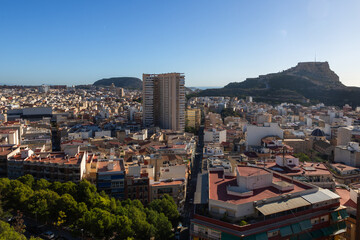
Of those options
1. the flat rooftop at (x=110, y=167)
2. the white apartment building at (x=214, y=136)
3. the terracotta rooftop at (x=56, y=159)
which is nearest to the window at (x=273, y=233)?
the flat rooftop at (x=110, y=167)

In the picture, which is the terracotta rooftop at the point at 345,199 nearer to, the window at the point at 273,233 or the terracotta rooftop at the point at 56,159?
the window at the point at 273,233

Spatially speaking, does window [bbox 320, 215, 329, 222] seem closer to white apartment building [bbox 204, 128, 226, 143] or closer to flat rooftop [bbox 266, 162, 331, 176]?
flat rooftop [bbox 266, 162, 331, 176]

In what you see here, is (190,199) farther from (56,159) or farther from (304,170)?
(56,159)

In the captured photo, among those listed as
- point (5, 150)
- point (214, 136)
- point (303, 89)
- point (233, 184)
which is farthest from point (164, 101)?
point (303, 89)

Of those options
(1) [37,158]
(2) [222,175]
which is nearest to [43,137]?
(1) [37,158]

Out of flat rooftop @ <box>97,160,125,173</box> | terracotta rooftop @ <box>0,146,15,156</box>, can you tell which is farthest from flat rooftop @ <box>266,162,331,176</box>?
terracotta rooftop @ <box>0,146,15,156</box>

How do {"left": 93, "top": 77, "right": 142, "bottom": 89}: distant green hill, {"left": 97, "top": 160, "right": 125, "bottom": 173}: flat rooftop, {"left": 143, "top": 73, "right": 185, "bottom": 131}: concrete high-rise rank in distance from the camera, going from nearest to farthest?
{"left": 97, "top": 160, "right": 125, "bottom": 173}: flat rooftop < {"left": 143, "top": 73, "right": 185, "bottom": 131}: concrete high-rise < {"left": 93, "top": 77, "right": 142, "bottom": 89}: distant green hill
